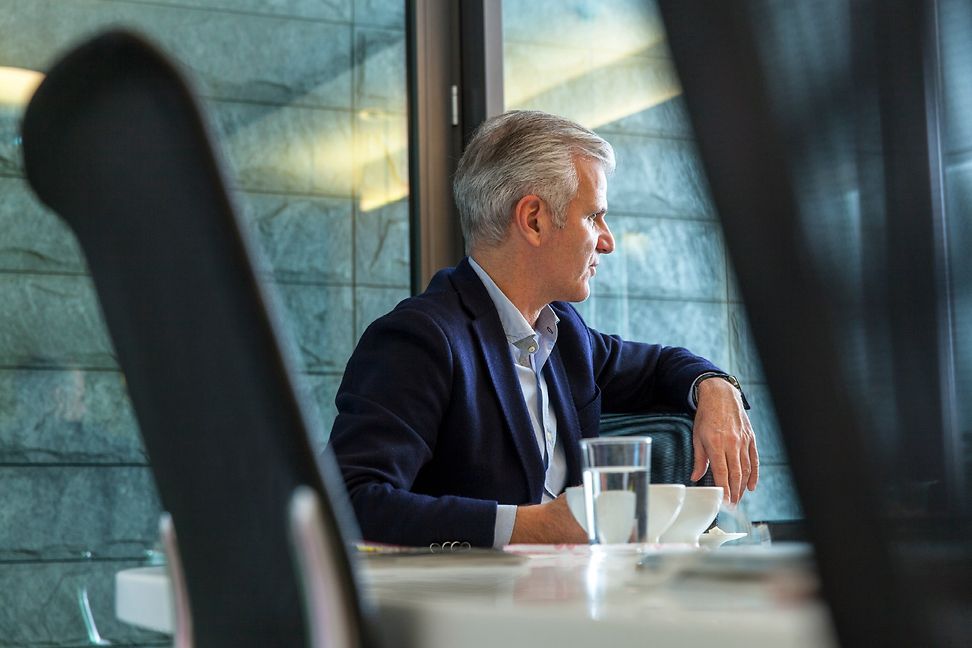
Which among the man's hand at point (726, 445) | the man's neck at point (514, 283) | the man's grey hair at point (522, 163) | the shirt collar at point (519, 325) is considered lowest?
the man's hand at point (726, 445)

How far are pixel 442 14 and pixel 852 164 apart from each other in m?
3.56

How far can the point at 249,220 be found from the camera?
275 cm

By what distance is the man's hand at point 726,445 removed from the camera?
6.34 feet

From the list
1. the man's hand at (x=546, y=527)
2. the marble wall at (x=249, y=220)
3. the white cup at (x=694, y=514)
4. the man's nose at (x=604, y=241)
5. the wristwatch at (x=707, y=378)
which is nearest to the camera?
the white cup at (x=694, y=514)

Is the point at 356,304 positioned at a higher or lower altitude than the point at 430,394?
higher

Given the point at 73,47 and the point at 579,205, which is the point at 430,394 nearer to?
the point at 579,205

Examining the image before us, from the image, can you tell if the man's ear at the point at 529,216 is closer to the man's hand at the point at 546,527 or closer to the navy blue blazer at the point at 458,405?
the navy blue blazer at the point at 458,405

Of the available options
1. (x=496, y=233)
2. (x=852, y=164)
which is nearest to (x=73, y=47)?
(x=852, y=164)

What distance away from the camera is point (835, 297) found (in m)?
0.30

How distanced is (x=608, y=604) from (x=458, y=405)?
1.44 metres

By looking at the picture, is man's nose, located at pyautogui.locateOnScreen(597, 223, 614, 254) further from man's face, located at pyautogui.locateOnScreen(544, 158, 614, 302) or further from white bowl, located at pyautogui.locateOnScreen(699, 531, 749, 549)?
white bowl, located at pyautogui.locateOnScreen(699, 531, 749, 549)

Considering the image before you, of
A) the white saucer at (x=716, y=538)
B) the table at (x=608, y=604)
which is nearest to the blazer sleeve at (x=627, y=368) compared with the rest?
the white saucer at (x=716, y=538)

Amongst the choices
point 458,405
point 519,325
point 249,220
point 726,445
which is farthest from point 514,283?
point 249,220

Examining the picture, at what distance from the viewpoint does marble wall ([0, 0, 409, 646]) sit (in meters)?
3.06
